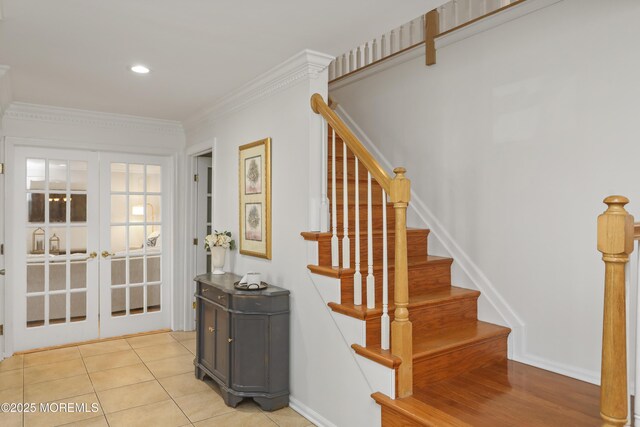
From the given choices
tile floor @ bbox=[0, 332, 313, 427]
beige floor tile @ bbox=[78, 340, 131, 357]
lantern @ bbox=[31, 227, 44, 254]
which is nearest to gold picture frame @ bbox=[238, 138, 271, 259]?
tile floor @ bbox=[0, 332, 313, 427]

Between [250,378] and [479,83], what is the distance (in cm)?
266

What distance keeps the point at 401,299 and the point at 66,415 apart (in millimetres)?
2497

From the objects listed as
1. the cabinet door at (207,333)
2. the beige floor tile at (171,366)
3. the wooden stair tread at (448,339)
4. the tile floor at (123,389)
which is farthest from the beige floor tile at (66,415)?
the wooden stair tread at (448,339)

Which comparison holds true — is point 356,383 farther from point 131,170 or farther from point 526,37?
point 131,170

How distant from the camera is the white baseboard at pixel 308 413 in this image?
109 inches

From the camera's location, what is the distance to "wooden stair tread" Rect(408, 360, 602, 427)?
204cm

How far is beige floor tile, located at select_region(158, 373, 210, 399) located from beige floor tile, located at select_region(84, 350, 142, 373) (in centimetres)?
62

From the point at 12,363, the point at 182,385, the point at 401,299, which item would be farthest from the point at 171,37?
the point at 12,363

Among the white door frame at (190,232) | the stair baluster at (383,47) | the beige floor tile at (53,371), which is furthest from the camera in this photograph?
the white door frame at (190,232)

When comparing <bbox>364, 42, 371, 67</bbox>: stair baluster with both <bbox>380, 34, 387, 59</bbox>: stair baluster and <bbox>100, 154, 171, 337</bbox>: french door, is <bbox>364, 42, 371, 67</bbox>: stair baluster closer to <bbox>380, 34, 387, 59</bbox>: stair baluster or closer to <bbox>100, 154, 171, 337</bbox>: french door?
<bbox>380, 34, 387, 59</bbox>: stair baluster

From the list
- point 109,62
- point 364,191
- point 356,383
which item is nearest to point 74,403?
point 356,383

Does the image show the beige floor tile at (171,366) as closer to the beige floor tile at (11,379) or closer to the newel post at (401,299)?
the beige floor tile at (11,379)

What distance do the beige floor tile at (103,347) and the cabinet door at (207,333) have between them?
1.34m

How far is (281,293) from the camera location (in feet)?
10.1
